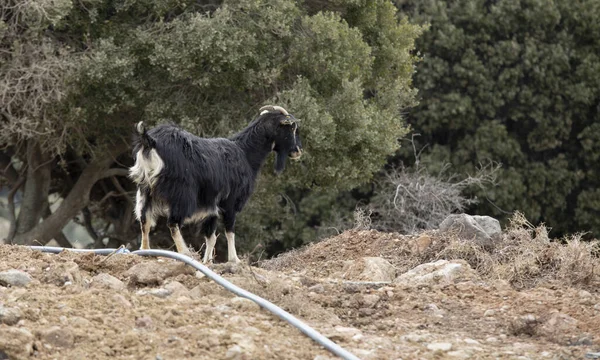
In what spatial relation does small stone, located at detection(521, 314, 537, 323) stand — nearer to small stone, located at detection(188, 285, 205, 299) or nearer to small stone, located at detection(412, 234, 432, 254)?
small stone, located at detection(188, 285, 205, 299)

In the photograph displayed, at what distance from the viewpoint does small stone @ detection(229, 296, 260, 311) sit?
6.70m

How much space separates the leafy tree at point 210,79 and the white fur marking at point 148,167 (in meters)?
6.87

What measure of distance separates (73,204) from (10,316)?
503 inches

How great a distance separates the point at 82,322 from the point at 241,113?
35.4 feet

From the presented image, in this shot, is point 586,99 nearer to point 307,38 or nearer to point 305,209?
point 305,209

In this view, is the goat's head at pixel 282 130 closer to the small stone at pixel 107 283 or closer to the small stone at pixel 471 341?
the small stone at pixel 107 283

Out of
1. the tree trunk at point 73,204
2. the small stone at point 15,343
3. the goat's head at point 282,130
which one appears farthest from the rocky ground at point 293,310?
the tree trunk at point 73,204

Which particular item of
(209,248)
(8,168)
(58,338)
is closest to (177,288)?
(58,338)

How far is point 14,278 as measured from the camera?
6871mm

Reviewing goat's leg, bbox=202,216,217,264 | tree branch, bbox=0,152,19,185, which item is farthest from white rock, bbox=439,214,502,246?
tree branch, bbox=0,152,19,185

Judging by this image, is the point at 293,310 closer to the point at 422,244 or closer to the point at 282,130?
the point at 422,244

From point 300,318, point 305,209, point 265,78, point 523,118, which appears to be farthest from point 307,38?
point 300,318

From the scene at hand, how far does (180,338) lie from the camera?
592 centimetres

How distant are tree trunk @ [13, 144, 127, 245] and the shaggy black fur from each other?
7.59m
